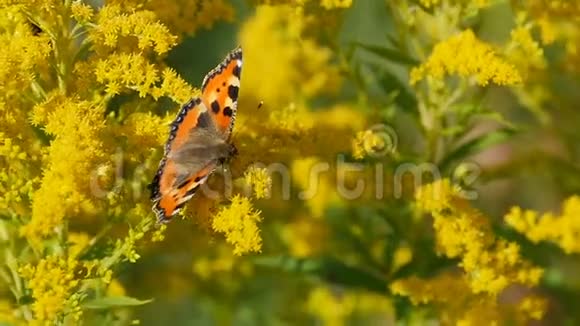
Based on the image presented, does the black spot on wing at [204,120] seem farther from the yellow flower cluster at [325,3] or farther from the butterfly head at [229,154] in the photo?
the yellow flower cluster at [325,3]

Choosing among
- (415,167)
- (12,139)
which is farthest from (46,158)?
(415,167)

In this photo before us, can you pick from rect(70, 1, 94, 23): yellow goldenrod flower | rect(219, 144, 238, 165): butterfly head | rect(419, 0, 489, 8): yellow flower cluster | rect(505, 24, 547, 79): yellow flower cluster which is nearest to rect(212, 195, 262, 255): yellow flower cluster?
rect(219, 144, 238, 165): butterfly head

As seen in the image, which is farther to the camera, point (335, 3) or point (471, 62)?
point (335, 3)

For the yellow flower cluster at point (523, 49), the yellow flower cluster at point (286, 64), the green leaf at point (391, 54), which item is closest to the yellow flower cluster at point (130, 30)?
the green leaf at point (391, 54)

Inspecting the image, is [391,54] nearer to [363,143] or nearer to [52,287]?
[363,143]

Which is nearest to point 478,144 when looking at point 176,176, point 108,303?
point 176,176

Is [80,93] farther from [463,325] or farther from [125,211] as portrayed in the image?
[463,325]
